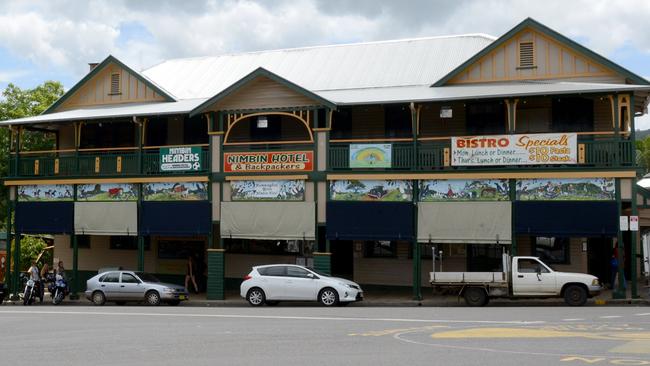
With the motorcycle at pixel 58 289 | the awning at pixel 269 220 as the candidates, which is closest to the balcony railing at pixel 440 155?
the awning at pixel 269 220

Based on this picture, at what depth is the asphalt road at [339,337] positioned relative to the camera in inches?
512

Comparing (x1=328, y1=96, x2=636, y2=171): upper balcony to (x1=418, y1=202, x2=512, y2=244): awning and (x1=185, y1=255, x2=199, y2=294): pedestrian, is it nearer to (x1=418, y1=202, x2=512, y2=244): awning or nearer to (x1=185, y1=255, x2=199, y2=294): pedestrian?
(x1=418, y1=202, x2=512, y2=244): awning

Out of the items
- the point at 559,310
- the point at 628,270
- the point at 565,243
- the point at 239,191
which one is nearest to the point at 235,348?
the point at 559,310

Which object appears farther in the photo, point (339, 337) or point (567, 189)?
point (567, 189)

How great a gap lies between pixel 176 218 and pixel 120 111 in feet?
16.6

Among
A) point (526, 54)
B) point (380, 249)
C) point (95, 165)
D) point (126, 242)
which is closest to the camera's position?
point (526, 54)

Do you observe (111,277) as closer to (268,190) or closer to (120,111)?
(268,190)

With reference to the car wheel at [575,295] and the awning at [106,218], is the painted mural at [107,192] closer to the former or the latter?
the awning at [106,218]

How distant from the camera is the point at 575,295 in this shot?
75.5 feet

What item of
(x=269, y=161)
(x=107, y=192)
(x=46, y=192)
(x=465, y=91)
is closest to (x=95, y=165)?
(x=107, y=192)

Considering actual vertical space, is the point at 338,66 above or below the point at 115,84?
above

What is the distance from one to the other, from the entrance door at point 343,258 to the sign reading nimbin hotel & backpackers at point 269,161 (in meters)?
4.18

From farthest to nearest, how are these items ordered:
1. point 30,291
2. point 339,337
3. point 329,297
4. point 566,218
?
point 30,291
point 566,218
point 329,297
point 339,337

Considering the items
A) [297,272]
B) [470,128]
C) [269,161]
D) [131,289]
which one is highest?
[470,128]
